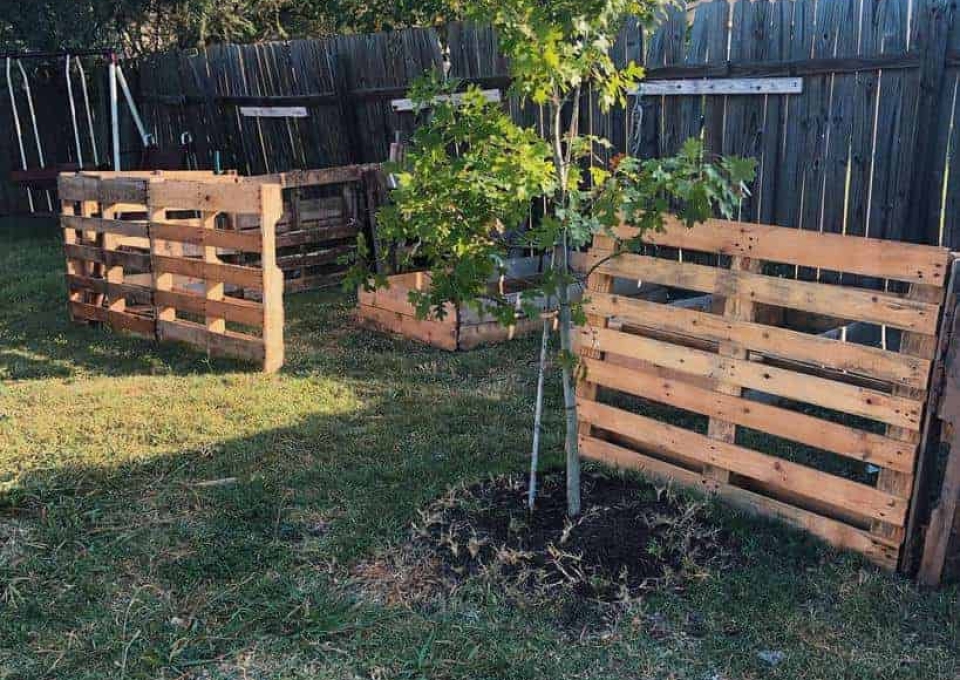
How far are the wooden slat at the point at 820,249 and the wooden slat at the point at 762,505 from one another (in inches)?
41.5

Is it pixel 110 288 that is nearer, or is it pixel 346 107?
pixel 110 288

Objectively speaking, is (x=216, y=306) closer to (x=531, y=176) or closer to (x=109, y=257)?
(x=109, y=257)

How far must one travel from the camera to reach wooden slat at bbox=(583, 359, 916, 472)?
12.3ft

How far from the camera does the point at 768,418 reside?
4.10 meters

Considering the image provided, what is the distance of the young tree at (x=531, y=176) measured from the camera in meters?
3.37

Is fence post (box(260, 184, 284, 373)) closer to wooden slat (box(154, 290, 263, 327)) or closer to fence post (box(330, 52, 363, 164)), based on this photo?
wooden slat (box(154, 290, 263, 327))

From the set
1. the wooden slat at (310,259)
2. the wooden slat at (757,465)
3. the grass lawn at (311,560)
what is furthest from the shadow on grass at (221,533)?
the wooden slat at (310,259)

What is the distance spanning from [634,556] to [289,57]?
914cm

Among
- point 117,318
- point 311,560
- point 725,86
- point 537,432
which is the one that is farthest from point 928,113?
point 117,318

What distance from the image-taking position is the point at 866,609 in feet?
11.6

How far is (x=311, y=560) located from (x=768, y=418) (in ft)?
6.72

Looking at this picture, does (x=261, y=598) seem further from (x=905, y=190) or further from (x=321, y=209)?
(x=321, y=209)

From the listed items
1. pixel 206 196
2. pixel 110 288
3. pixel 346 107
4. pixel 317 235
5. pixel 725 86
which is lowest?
pixel 110 288

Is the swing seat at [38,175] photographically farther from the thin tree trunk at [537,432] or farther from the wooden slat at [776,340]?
the thin tree trunk at [537,432]
